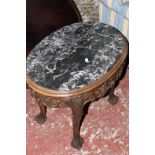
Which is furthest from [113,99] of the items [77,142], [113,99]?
[77,142]

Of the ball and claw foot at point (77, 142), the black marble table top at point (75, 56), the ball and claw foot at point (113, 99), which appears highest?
the black marble table top at point (75, 56)

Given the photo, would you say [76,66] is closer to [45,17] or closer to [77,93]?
[77,93]

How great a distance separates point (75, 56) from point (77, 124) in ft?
1.48

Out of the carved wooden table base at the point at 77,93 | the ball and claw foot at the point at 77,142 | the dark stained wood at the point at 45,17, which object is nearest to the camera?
the carved wooden table base at the point at 77,93

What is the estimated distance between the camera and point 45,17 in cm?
276

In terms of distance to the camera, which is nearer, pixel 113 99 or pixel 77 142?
pixel 77 142

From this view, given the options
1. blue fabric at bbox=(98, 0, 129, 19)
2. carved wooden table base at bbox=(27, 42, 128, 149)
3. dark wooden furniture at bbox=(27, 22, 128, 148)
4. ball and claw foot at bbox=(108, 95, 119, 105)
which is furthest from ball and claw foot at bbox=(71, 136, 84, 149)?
blue fabric at bbox=(98, 0, 129, 19)

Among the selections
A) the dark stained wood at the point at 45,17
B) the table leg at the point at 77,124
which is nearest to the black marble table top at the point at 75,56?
the table leg at the point at 77,124

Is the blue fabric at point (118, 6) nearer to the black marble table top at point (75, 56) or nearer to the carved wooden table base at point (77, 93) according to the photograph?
the black marble table top at point (75, 56)

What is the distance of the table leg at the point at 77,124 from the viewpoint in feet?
7.15

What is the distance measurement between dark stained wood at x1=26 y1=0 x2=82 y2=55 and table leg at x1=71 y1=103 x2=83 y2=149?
2.42 feet

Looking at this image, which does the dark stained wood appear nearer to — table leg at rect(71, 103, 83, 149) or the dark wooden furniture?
the dark wooden furniture
